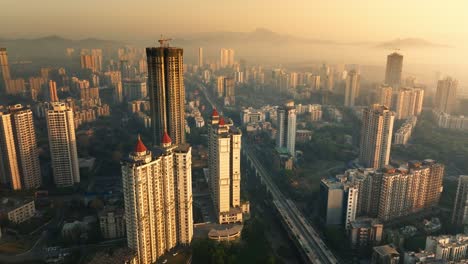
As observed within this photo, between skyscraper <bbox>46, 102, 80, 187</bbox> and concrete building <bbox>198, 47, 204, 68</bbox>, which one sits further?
concrete building <bbox>198, 47, 204, 68</bbox>

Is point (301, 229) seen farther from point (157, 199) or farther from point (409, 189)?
point (157, 199)

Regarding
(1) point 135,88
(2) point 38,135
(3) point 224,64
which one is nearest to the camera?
(2) point 38,135

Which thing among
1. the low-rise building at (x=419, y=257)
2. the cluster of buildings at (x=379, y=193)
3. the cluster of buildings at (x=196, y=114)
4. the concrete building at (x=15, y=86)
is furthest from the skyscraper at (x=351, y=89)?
the concrete building at (x=15, y=86)

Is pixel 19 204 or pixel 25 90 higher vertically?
pixel 25 90

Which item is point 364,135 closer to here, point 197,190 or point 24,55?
point 197,190

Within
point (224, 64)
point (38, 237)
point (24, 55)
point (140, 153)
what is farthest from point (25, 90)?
point (224, 64)

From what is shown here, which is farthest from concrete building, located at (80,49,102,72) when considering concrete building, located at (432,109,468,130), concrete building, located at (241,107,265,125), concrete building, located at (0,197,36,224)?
concrete building, located at (432,109,468,130)

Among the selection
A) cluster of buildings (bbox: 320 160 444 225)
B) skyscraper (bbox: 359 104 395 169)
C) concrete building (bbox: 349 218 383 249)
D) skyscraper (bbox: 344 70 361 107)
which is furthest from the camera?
skyscraper (bbox: 344 70 361 107)

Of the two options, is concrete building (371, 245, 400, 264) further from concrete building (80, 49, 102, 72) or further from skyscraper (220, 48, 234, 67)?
skyscraper (220, 48, 234, 67)
